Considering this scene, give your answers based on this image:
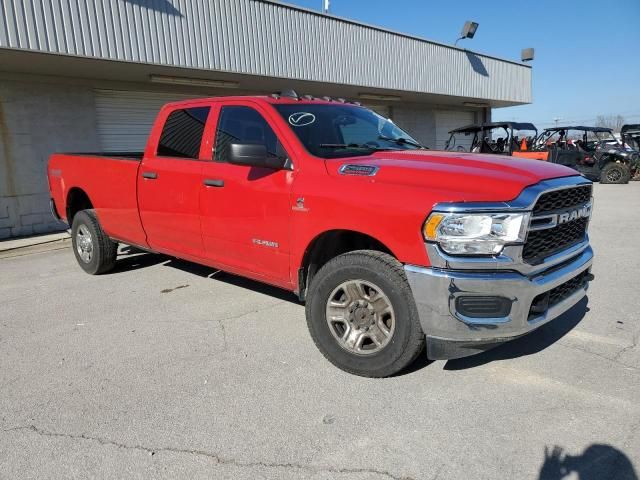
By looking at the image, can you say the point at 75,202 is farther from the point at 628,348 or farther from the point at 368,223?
the point at 628,348

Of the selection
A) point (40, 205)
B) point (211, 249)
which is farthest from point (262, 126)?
point (40, 205)

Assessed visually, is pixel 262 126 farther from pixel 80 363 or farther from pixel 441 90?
pixel 441 90

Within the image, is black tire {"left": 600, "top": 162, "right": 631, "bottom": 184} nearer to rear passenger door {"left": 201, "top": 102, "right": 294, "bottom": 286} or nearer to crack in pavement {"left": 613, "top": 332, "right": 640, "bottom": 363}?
crack in pavement {"left": 613, "top": 332, "right": 640, "bottom": 363}

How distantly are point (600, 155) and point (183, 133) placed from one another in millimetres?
17487

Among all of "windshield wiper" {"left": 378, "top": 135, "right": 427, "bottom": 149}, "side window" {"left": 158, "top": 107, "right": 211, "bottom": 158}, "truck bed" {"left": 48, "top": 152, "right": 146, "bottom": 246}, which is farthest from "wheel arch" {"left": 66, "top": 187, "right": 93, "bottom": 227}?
"windshield wiper" {"left": 378, "top": 135, "right": 427, "bottom": 149}

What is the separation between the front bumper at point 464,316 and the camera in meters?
2.84

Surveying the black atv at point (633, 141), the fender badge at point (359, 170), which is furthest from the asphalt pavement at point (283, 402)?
the black atv at point (633, 141)

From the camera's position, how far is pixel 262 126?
13.5 feet

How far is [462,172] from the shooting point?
3.13 meters

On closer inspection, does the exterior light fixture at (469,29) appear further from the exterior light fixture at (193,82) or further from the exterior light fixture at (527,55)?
the exterior light fixture at (193,82)

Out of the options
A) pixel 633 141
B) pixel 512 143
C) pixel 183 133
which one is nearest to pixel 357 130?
pixel 183 133

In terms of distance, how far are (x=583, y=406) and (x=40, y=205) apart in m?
10.4

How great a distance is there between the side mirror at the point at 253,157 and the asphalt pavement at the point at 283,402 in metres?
1.44

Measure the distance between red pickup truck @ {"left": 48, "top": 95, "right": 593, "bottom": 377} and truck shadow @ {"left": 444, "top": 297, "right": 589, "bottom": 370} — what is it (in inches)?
21.3
